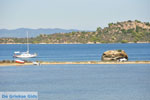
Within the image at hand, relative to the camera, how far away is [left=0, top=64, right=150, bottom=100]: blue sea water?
64938 mm

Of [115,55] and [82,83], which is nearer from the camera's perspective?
[82,83]

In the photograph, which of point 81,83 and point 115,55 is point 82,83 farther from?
point 115,55

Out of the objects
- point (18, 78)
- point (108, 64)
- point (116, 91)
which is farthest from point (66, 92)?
point (108, 64)

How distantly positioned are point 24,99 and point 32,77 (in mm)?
33642

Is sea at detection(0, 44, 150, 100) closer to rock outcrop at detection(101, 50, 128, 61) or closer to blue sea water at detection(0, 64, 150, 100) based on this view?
blue sea water at detection(0, 64, 150, 100)

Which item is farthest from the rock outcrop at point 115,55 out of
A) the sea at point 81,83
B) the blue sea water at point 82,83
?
the blue sea water at point 82,83

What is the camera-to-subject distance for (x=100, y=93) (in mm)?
67000

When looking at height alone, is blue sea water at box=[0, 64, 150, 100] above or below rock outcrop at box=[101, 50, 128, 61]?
below

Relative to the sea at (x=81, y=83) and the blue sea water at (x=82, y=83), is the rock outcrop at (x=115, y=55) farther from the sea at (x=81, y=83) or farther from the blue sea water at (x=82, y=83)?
the blue sea water at (x=82, y=83)

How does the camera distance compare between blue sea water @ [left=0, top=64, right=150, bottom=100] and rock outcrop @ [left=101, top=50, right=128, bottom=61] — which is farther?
rock outcrop @ [left=101, top=50, right=128, bottom=61]

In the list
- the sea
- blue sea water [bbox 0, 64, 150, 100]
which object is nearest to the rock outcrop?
the sea

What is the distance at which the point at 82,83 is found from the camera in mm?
79812

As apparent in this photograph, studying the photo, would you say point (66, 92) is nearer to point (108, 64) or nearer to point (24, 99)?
point (24, 99)

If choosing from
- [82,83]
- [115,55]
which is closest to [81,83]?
[82,83]
